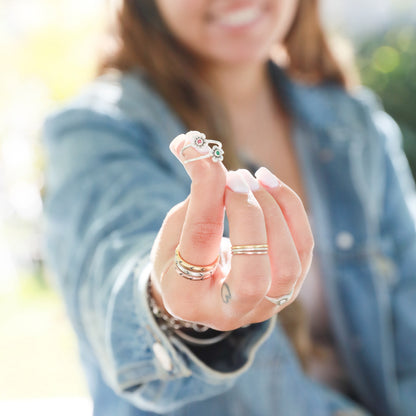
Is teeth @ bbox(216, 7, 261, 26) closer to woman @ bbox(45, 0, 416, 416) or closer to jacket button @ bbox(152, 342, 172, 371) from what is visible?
woman @ bbox(45, 0, 416, 416)

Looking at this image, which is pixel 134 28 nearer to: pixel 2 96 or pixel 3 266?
pixel 2 96

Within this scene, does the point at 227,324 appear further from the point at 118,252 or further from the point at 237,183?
the point at 118,252

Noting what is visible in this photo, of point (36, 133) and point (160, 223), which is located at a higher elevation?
point (160, 223)

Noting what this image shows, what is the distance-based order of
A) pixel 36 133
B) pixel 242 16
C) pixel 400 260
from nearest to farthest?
pixel 242 16
pixel 400 260
pixel 36 133

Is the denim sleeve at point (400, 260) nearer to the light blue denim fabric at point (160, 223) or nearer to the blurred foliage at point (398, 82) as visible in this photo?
the light blue denim fabric at point (160, 223)

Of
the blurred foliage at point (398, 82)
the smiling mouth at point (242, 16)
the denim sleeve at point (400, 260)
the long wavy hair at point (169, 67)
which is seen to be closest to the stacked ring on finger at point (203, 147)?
the long wavy hair at point (169, 67)

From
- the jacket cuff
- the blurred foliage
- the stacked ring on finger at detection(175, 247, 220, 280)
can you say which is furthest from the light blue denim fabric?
the blurred foliage

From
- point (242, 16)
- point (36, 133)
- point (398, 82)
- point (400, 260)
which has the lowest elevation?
point (36, 133)

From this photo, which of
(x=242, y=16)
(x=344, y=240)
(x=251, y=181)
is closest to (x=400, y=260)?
(x=344, y=240)
